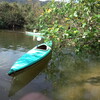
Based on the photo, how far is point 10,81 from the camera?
558cm

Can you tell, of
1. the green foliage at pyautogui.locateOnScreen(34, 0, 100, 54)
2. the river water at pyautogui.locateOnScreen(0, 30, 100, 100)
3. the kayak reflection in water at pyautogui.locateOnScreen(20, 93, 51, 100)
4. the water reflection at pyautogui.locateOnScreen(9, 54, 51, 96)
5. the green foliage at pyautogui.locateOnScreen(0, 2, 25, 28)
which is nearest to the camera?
the green foliage at pyautogui.locateOnScreen(34, 0, 100, 54)

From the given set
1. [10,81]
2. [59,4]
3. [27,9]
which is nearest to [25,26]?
[27,9]

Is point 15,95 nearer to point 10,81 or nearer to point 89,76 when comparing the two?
point 10,81

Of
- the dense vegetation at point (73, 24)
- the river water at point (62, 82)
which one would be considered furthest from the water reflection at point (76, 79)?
the dense vegetation at point (73, 24)

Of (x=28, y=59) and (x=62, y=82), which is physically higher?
(x=28, y=59)

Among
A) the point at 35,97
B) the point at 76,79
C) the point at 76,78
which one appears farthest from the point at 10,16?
the point at 35,97

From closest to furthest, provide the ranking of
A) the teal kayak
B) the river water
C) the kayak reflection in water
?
the kayak reflection in water
the river water
the teal kayak

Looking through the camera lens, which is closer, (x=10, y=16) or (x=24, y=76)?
(x=24, y=76)

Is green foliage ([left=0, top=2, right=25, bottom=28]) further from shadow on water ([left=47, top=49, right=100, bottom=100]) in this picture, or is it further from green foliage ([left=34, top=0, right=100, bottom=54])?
green foliage ([left=34, top=0, right=100, bottom=54])

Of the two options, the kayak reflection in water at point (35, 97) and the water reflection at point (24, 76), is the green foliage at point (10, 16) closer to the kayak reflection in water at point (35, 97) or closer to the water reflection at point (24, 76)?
the water reflection at point (24, 76)

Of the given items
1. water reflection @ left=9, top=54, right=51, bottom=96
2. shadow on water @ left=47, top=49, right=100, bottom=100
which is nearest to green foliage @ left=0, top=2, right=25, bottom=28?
shadow on water @ left=47, top=49, right=100, bottom=100

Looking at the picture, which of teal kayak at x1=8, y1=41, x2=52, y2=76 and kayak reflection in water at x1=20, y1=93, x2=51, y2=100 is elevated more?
teal kayak at x1=8, y1=41, x2=52, y2=76

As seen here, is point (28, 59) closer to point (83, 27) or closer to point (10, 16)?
point (83, 27)

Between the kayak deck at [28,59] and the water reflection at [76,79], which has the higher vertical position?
the kayak deck at [28,59]
